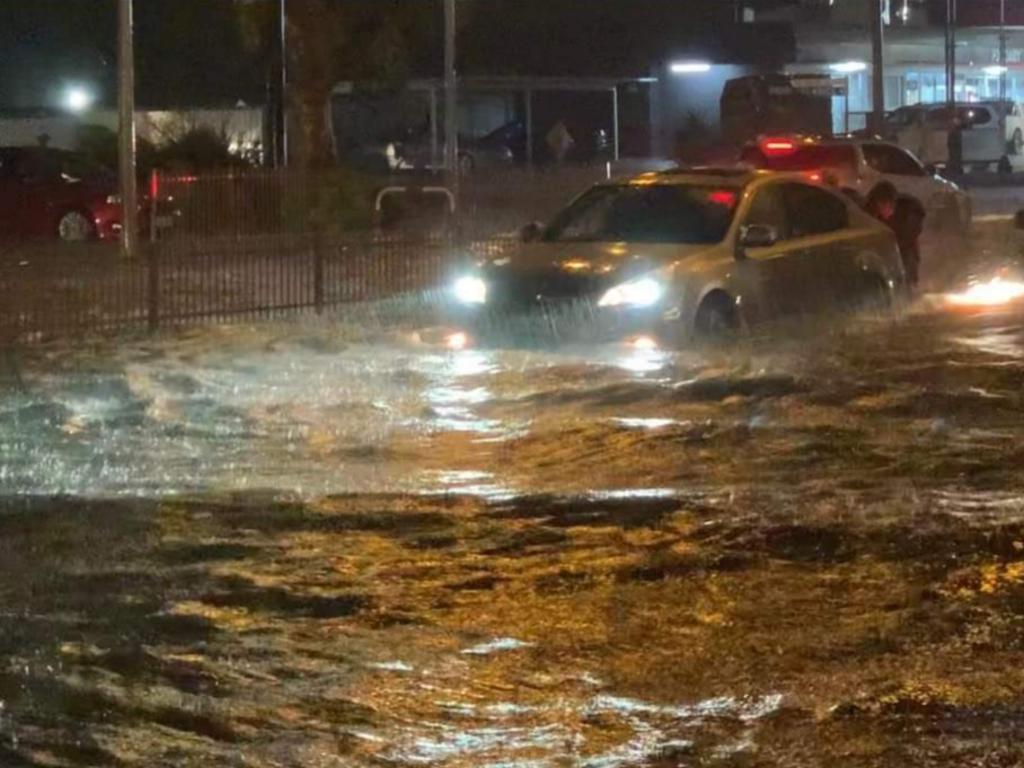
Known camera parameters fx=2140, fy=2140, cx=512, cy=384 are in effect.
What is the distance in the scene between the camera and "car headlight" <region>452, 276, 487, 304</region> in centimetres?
1614

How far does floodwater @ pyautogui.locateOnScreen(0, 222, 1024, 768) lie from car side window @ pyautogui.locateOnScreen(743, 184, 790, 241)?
1126 millimetres

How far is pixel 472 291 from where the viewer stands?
1636cm

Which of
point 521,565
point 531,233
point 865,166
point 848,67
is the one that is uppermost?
point 848,67

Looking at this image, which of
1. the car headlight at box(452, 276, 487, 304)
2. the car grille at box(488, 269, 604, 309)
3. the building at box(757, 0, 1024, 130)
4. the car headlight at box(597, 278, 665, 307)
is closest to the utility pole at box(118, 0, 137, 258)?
the car headlight at box(452, 276, 487, 304)

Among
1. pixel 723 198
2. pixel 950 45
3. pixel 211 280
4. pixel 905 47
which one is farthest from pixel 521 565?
pixel 905 47

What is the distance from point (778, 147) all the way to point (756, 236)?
13.5 m

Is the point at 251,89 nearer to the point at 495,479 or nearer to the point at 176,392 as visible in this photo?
the point at 176,392

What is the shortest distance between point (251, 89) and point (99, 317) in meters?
30.2

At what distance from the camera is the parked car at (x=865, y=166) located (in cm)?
2830

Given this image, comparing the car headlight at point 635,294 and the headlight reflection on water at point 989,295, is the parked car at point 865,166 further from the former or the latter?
the car headlight at point 635,294

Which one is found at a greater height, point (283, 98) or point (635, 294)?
point (283, 98)

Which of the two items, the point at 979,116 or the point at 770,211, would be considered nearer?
the point at 770,211

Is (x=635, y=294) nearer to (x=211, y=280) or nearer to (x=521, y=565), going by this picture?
(x=211, y=280)

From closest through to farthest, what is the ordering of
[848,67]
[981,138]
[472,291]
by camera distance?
[472,291] < [981,138] < [848,67]
